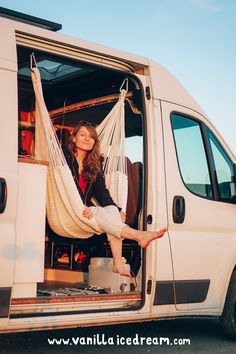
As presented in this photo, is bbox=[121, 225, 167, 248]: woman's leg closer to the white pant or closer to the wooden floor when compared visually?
the white pant

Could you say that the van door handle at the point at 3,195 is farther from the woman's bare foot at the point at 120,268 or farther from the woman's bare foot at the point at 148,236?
the woman's bare foot at the point at 120,268

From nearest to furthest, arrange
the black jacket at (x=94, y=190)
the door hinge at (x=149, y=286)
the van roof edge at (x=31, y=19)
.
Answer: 1. the door hinge at (x=149, y=286)
2. the van roof edge at (x=31, y=19)
3. the black jacket at (x=94, y=190)

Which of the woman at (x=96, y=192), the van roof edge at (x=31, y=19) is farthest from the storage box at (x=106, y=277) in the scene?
the van roof edge at (x=31, y=19)

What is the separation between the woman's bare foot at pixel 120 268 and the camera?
20.0 ft

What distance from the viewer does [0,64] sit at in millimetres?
4965

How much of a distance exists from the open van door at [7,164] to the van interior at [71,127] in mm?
695

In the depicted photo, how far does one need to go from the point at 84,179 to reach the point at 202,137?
1.24 meters

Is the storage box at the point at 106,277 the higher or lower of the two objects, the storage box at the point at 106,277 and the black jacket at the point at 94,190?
the lower

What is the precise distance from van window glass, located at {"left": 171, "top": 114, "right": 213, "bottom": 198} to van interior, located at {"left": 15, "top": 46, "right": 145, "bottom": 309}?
0.38 meters

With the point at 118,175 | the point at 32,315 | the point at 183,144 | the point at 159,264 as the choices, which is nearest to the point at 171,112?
the point at 183,144

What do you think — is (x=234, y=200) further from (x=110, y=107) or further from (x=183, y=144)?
(x=110, y=107)

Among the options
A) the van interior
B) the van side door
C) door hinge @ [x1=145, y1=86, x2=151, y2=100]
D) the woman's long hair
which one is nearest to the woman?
the woman's long hair

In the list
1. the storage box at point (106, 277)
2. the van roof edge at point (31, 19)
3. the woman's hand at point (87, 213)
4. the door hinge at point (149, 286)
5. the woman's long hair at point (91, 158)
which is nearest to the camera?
the door hinge at point (149, 286)

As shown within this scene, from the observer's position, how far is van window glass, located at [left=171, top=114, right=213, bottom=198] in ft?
20.7
